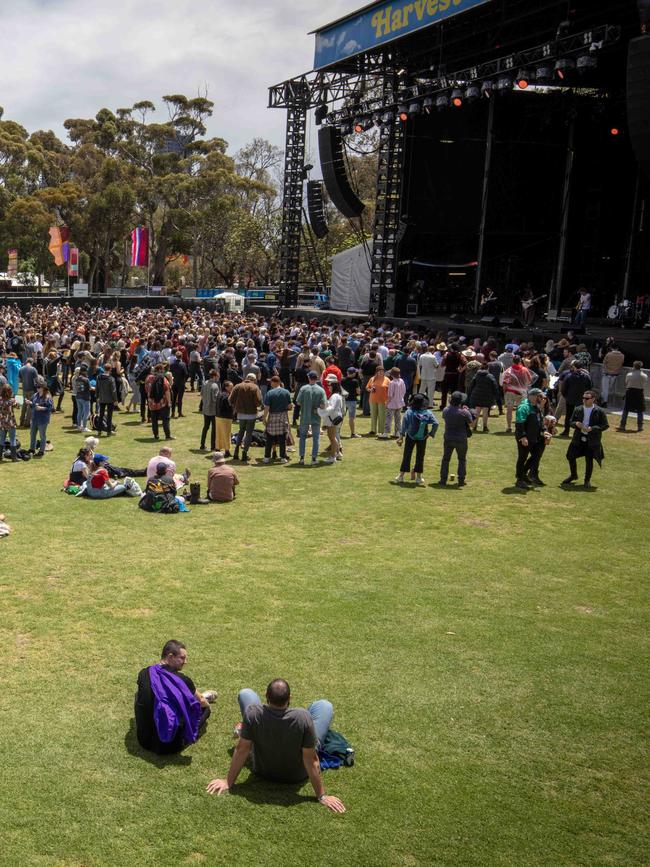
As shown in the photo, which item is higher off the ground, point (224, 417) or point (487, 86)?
point (487, 86)

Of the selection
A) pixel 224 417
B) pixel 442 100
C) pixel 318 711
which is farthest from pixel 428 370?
pixel 442 100

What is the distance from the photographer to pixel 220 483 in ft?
39.8

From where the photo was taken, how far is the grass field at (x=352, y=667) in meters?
4.96

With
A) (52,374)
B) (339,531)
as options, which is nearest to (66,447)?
(52,374)

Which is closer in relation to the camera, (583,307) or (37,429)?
(37,429)

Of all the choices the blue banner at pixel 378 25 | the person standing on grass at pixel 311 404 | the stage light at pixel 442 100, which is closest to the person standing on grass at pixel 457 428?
the person standing on grass at pixel 311 404

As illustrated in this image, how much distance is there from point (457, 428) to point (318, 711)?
7442mm

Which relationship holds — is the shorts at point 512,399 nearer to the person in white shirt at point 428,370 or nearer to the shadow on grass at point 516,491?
the person in white shirt at point 428,370

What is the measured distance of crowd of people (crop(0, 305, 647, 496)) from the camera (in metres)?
12.7

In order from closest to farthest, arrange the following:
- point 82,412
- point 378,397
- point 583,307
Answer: point 378,397, point 82,412, point 583,307

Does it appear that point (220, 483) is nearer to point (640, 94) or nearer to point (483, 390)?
point (483, 390)

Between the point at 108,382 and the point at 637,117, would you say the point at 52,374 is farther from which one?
the point at 637,117

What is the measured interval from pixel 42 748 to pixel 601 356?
1851 cm

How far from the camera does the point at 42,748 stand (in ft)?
18.7
